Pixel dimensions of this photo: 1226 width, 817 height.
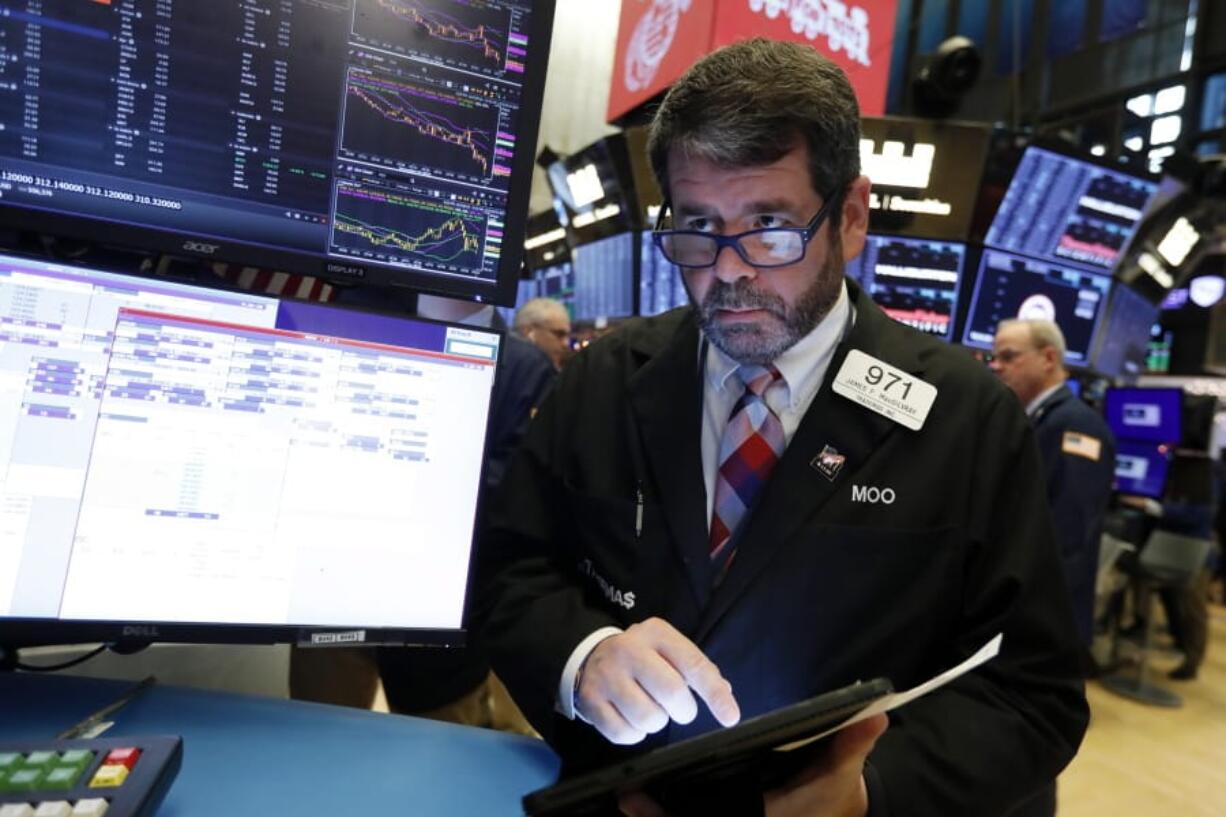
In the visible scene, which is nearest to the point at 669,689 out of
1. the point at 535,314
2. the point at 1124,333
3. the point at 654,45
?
the point at 535,314

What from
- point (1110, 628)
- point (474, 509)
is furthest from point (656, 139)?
point (1110, 628)

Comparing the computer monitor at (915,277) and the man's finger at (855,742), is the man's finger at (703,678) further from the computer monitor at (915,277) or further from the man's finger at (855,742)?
the computer monitor at (915,277)

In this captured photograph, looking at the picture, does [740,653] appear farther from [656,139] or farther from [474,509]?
[656,139]

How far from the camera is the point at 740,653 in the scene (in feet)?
3.29

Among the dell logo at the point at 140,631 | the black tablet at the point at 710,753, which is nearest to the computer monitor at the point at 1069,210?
the black tablet at the point at 710,753

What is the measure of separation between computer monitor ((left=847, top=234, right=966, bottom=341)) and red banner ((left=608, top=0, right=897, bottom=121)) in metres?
0.84

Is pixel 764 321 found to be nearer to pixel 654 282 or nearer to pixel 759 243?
pixel 759 243

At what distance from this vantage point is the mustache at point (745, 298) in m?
1.06

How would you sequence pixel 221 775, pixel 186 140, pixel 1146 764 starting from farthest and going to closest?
pixel 1146 764, pixel 186 140, pixel 221 775

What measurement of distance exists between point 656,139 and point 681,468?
522 mm

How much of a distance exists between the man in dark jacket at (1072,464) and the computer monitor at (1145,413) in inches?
83.4

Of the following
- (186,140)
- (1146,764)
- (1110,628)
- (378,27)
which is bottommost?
(1146,764)

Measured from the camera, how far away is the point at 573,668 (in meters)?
0.92

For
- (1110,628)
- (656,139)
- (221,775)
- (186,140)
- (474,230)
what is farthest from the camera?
(1110,628)
